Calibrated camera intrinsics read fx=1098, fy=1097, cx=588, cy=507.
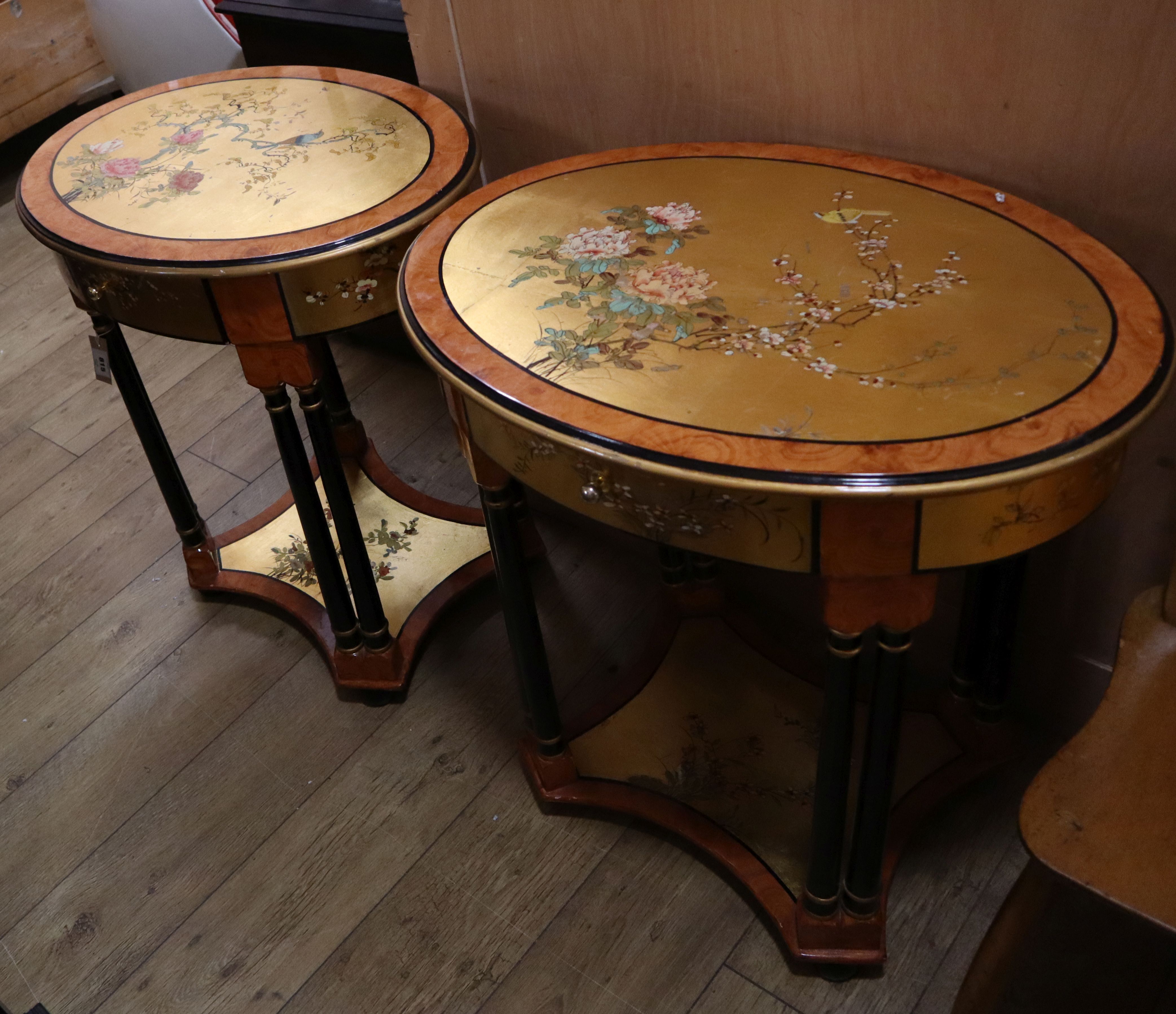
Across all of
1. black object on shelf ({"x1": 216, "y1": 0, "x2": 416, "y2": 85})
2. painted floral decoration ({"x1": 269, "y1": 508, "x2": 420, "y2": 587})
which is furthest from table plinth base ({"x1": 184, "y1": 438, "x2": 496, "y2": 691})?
black object on shelf ({"x1": 216, "y1": 0, "x2": 416, "y2": 85})

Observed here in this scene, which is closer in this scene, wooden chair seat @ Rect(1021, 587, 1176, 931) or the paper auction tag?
wooden chair seat @ Rect(1021, 587, 1176, 931)

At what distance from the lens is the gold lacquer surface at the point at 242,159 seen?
1239 mm

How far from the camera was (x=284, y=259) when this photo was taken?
1.15 m

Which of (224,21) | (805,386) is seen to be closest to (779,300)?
(805,386)

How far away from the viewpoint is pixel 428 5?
4.76ft

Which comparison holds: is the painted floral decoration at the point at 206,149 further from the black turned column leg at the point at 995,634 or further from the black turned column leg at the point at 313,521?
the black turned column leg at the point at 995,634

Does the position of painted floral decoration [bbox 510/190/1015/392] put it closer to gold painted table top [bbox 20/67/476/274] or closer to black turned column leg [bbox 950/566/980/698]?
gold painted table top [bbox 20/67/476/274]

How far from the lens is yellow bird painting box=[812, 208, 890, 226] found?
1.07 metres

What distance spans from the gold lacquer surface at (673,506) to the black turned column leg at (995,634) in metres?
0.41

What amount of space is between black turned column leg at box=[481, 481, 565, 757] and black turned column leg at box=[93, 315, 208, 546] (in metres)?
0.61

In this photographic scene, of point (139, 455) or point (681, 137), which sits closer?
point (681, 137)

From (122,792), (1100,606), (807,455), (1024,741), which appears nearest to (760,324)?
(807,455)

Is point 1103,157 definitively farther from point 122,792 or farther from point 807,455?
point 122,792

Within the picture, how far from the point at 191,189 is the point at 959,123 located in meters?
0.87
